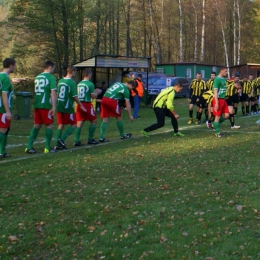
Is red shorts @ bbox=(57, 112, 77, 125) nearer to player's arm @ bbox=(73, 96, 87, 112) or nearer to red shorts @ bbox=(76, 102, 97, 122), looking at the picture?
player's arm @ bbox=(73, 96, 87, 112)

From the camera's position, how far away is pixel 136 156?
1054 centimetres

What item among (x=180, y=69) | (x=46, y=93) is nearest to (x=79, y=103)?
(x=46, y=93)

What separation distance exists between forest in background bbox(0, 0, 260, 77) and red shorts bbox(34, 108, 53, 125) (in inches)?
850

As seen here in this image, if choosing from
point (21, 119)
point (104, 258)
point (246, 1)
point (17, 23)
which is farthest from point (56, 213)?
point (246, 1)

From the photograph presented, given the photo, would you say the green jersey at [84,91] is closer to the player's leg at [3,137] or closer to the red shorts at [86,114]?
the red shorts at [86,114]

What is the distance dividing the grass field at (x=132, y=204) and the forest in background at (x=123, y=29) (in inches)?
875

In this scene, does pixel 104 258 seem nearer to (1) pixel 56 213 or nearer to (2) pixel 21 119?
(1) pixel 56 213

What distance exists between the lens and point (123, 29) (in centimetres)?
5347

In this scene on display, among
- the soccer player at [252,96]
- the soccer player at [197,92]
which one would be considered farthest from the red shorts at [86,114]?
the soccer player at [252,96]

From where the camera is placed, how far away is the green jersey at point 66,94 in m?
11.5

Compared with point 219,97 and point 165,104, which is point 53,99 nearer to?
point 165,104

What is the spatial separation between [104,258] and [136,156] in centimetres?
560

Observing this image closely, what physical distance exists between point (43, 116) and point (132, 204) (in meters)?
4.68

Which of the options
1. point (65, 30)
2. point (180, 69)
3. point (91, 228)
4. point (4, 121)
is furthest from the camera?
point (180, 69)
